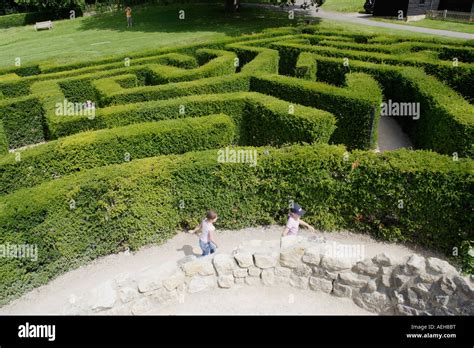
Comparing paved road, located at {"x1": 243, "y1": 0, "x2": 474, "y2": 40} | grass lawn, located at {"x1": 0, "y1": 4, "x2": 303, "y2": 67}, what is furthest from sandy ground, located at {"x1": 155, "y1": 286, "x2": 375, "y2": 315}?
paved road, located at {"x1": 243, "y1": 0, "x2": 474, "y2": 40}

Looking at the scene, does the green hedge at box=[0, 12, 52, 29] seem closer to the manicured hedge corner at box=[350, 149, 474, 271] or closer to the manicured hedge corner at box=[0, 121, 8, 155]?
the manicured hedge corner at box=[0, 121, 8, 155]

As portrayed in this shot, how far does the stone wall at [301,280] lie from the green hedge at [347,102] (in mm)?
6167

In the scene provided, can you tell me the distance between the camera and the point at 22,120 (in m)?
16.6

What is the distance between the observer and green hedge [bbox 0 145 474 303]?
395 inches

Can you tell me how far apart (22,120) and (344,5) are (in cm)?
4018

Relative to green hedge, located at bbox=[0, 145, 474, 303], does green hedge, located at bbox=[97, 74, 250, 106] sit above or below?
above

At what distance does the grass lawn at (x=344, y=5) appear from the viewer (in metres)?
43.9

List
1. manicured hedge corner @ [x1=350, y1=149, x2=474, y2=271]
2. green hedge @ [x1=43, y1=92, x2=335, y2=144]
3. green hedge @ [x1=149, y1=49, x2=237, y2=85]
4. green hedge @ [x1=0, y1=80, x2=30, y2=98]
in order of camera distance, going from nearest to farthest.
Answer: manicured hedge corner @ [x1=350, y1=149, x2=474, y2=271] < green hedge @ [x1=43, y1=92, x2=335, y2=144] < green hedge @ [x1=149, y1=49, x2=237, y2=85] < green hedge @ [x1=0, y1=80, x2=30, y2=98]

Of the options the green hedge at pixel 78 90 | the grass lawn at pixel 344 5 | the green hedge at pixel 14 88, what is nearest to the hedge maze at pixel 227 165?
the green hedge at pixel 78 90

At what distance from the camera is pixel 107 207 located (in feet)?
35.0

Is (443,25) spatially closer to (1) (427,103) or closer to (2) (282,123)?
(1) (427,103)

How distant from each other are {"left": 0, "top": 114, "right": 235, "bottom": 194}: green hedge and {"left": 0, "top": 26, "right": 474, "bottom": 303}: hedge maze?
0.04 metres

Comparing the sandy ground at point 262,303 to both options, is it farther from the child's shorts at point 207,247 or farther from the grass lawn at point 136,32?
the grass lawn at point 136,32

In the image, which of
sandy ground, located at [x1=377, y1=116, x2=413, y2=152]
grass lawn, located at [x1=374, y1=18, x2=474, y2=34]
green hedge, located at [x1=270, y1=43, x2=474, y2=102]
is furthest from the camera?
grass lawn, located at [x1=374, y1=18, x2=474, y2=34]
